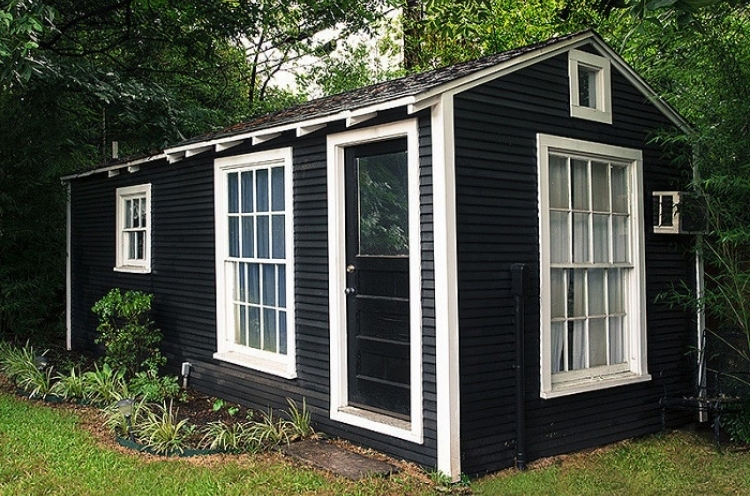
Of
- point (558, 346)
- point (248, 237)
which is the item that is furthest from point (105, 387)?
point (558, 346)

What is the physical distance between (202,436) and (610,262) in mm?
3544

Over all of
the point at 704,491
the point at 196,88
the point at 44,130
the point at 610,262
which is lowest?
the point at 704,491

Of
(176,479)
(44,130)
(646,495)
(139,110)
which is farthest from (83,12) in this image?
(646,495)

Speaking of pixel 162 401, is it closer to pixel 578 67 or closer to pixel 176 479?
pixel 176 479

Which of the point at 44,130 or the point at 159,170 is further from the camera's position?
Result: the point at 44,130

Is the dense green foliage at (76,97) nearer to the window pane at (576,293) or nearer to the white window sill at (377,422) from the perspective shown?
the white window sill at (377,422)

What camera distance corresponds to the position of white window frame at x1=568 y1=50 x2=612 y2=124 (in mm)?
5730

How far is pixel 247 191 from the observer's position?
271 inches

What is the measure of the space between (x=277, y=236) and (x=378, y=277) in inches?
52.7

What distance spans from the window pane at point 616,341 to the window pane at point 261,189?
3.12m

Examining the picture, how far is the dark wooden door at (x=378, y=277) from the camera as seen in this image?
5.41 metres

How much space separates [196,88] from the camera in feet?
47.6

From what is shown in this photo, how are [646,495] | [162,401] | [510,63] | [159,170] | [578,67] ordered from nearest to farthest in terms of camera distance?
[646,495]
[510,63]
[578,67]
[162,401]
[159,170]

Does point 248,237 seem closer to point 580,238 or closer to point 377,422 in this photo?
point 377,422
